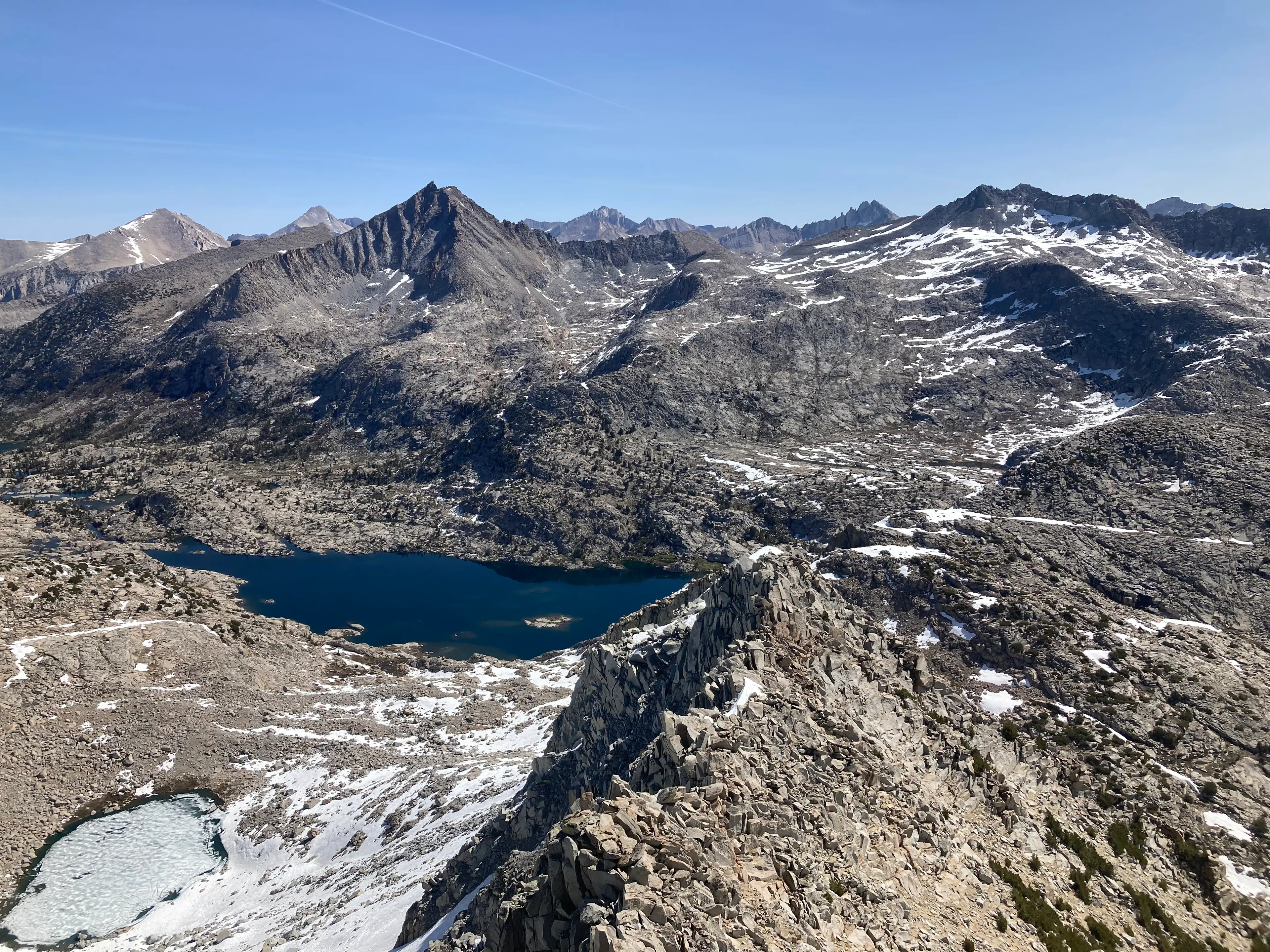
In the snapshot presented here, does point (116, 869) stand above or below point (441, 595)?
above

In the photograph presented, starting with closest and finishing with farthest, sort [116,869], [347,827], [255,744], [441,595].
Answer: [116,869] < [347,827] < [255,744] < [441,595]

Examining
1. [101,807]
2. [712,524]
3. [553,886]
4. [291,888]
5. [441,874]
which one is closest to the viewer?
[553,886]

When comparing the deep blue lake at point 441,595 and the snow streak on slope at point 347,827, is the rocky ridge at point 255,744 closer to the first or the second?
the snow streak on slope at point 347,827

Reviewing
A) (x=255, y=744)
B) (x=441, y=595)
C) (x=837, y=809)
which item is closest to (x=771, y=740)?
(x=837, y=809)

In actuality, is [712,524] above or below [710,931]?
below

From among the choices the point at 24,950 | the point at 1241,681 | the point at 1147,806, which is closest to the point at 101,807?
the point at 24,950

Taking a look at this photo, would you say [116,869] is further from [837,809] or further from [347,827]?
[837,809]

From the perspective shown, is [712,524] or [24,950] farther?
[712,524]

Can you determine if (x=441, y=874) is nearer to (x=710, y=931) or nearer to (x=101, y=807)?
(x=710, y=931)
